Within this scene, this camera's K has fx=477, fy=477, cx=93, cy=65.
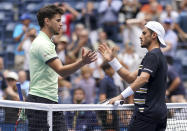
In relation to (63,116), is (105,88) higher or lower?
higher

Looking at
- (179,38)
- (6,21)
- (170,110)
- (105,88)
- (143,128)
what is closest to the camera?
(143,128)

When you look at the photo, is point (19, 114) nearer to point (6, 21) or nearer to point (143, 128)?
point (143, 128)

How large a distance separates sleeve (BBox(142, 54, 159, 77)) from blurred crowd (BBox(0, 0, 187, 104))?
12.7ft

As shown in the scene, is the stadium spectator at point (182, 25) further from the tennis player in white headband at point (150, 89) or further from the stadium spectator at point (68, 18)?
the tennis player in white headband at point (150, 89)

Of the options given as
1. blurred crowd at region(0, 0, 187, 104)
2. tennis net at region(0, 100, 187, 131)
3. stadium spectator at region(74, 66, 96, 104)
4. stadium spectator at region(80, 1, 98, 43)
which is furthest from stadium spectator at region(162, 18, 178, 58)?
tennis net at region(0, 100, 187, 131)

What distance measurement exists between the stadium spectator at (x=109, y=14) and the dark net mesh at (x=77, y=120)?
7.37m

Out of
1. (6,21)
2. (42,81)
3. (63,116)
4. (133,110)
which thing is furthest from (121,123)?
(6,21)

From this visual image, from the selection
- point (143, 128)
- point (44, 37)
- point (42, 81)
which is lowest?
point (143, 128)

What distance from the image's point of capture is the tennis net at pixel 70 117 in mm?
5312

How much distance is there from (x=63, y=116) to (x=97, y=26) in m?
8.25

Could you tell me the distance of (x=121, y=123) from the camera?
5703 millimetres

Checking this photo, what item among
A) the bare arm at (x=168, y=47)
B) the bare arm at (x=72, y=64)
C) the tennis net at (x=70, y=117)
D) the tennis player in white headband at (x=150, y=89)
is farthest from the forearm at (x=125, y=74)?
the bare arm at (x=168, y=47)

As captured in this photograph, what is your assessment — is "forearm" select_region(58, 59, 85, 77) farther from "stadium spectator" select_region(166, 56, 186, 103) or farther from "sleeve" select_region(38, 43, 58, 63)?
A: "stadium spectator" select_region(166, 56, 186, 103)

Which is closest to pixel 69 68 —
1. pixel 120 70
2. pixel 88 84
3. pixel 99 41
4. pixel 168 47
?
pixel 120 70
